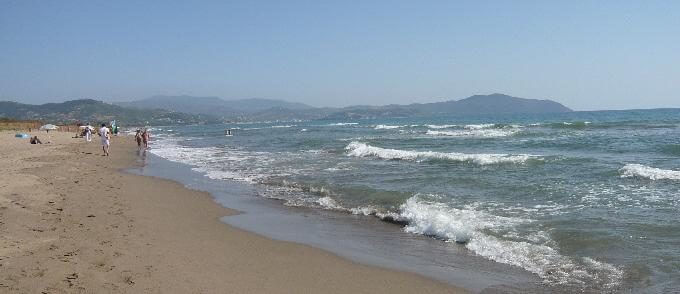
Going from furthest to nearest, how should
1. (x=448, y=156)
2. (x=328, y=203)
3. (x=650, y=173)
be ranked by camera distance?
(x=448, y=156) < (x=650, y=173) < (x=328, y=203)

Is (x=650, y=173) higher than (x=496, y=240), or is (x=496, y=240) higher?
(x=650, y=173)

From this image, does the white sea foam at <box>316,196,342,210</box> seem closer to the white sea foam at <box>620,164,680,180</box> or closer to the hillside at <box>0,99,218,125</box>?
the white sea foam at <box>620,164,680,180</box>

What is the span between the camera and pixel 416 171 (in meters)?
17.2

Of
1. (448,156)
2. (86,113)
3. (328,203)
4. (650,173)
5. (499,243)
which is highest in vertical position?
(86,113)

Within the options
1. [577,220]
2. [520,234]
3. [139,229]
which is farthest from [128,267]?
[577,220]

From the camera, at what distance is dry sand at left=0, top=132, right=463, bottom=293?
5578mm

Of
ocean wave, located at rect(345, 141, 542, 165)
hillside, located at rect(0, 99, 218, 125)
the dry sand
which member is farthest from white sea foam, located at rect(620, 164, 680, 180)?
hillside, located at rect(0, 99, 218, 125)

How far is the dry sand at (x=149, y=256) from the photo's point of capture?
5578mm

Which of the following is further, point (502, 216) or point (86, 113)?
point (86, 113)

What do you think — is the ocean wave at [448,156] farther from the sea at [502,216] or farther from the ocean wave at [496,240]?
the ocean wave at [496,240]

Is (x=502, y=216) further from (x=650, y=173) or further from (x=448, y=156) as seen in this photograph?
(x=448, y=156)

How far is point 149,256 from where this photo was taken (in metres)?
6.69

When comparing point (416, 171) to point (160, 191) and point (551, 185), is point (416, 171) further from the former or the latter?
point (160, 191)

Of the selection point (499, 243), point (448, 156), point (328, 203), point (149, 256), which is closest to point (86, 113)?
point (448, 156)
